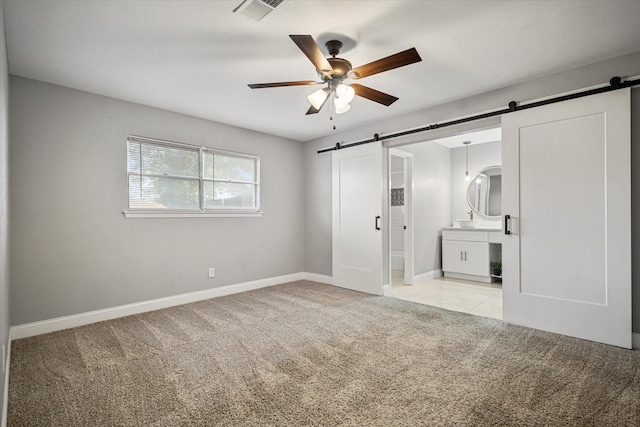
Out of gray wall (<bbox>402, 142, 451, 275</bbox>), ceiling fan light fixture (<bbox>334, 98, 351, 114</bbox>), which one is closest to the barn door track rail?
gray wall (<bbox>402, 142, 451, 275</bbox>)

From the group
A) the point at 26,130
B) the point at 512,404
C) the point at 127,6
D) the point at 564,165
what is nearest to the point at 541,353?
the point at 512,404

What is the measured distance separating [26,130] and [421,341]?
4.23 metres

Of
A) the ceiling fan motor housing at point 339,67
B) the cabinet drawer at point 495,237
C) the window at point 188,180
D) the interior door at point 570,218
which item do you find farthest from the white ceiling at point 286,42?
the cabinet drawer at point 495,237

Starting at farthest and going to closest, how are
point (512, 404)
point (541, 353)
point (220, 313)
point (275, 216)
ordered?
point (275, 216), point (220, 313), point (541, 353), point (512, 404)

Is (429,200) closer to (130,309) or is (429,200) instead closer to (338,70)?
(338,70)

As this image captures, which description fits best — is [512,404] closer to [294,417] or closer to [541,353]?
[541,353]

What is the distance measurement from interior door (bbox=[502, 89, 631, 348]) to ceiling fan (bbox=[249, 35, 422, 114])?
5.35ft

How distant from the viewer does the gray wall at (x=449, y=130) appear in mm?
2654

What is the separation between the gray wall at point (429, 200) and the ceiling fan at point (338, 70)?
2.78 m

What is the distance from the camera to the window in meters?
3.75

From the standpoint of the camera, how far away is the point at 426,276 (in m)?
5.56

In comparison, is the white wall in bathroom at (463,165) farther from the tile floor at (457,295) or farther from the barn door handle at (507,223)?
the barn door handle at (507,223)

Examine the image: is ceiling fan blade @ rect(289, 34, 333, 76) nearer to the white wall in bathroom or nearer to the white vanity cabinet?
A: the white vanity cabinet

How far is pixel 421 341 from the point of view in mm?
2816
